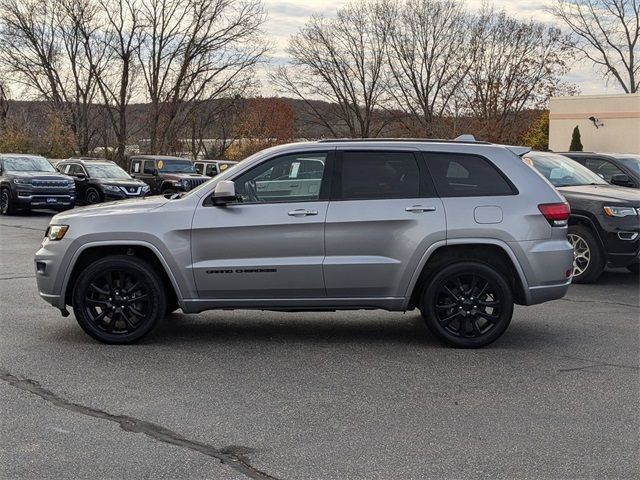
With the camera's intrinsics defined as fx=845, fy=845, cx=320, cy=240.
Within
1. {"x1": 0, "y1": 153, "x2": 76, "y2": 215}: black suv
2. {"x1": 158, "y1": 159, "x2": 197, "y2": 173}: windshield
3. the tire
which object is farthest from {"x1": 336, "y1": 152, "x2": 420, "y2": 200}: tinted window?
{"x1": 158, "y1": 159, "x2": 197, "y2": 173}: windshield

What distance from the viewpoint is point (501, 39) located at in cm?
5700

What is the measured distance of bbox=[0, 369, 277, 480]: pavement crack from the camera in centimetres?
456

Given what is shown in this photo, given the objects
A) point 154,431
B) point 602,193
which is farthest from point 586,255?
point 154,431

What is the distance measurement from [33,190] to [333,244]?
59.7 ft

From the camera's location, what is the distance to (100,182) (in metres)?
25.7

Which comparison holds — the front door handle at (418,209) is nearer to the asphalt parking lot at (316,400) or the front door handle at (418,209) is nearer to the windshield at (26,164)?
the asphalt parking lot at (316,400)

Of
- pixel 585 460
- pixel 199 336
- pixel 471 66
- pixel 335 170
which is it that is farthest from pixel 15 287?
pixel 471 66

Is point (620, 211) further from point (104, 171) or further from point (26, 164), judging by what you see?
point (104, 171)

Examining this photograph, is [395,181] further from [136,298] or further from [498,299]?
[136,298]

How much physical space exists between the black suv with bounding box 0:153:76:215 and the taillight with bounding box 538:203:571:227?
1882cm

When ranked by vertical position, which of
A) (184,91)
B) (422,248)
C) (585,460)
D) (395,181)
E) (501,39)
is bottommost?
(585,460)

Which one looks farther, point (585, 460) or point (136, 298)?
point (136, 298)

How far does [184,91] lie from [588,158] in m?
40.1

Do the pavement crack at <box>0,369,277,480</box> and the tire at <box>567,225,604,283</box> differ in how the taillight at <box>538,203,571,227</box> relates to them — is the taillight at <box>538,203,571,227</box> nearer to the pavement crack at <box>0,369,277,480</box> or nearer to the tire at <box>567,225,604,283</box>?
the pavement crack at <box>0,369,277,480</box>
